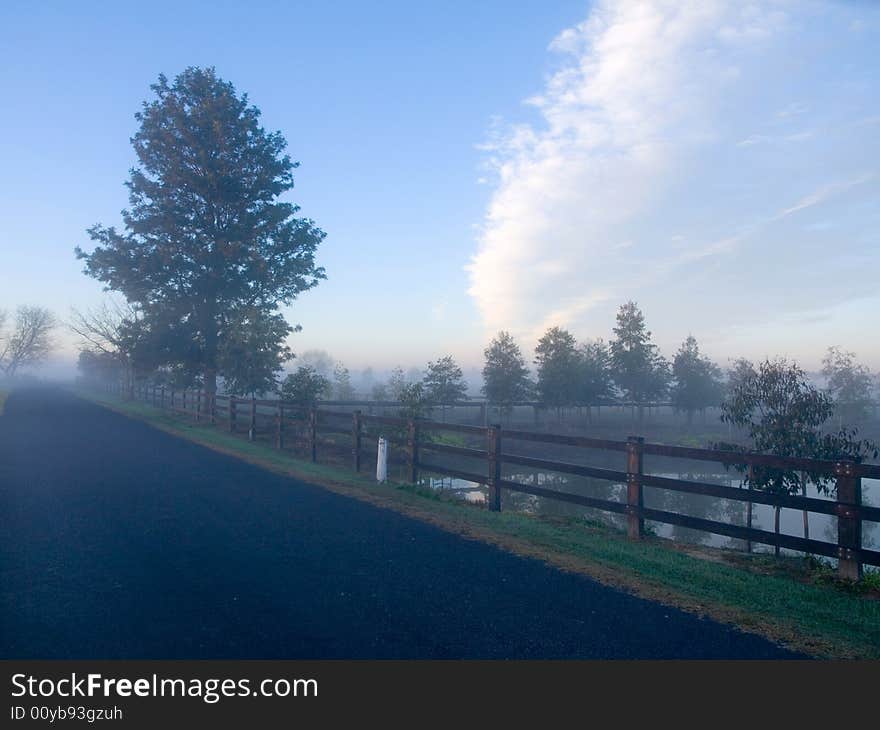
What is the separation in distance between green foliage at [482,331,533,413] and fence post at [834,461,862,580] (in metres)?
35.1

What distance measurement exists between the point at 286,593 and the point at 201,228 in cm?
2835

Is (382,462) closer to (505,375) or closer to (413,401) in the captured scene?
(413,401)

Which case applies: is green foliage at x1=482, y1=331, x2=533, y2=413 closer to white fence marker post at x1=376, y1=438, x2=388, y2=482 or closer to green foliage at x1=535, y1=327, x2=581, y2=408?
green foliage at x1=535, y1=327, x2=581, y2=408

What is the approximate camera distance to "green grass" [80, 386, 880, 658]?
203 inches

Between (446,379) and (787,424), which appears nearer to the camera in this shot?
(787,424)

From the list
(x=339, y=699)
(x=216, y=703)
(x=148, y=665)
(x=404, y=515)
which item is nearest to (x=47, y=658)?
(x=148, y=665)

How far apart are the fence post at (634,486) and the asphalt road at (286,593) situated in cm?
218

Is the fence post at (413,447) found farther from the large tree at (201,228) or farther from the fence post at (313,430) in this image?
the large tree at (201,228)

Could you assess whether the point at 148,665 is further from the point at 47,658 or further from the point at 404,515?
the point at 404,515

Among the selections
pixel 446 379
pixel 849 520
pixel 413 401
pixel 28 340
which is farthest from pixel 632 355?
pixel 28 340

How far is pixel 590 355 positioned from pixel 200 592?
45874 mm

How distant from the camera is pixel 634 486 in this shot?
332 inches

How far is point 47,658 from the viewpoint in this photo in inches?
165

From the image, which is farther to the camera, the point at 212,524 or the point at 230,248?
the point at 230,248
